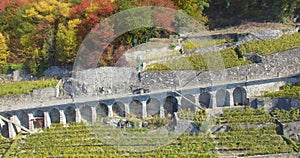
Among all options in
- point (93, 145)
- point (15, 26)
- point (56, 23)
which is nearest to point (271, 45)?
point (93, 145)

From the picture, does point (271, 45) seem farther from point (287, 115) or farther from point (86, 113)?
point (86, 113)

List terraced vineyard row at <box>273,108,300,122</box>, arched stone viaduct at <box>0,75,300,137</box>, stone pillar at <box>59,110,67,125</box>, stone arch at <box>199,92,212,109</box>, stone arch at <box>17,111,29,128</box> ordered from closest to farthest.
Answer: terraced vineyard row at <box>273,108,300,122</box>, arched stone viaduct at <box>0,75,300,137</box>, stone arch at <box>199,92,212,109</box>, stone pillar at <box>59,110,67,125</box>, stone arch at <box>17,111,29,128</box>

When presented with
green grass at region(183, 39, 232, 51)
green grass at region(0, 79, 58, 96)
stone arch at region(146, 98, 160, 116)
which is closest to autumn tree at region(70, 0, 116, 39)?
green grass at region(0, 79, 58, 96)

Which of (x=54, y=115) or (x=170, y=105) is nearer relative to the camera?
(x=170, y=105)

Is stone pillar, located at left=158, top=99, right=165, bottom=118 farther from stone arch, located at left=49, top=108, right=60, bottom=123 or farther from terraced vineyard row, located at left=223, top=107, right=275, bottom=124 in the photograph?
stone arch, located at left=49, top=108, right=60, bottom=123

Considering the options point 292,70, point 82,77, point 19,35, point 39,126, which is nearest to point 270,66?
point 292,70
